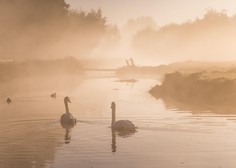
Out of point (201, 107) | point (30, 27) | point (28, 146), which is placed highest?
point (30, 27)

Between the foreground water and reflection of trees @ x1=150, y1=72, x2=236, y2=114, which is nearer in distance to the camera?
the foreground water

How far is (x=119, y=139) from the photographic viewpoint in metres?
25.2

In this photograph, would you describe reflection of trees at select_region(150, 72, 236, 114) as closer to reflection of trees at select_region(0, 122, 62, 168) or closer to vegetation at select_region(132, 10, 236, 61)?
reflection of trees at select_region(0, 122, 62, 168)

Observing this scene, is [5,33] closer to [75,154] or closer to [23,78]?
[23,78]

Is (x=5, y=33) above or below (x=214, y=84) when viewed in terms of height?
above

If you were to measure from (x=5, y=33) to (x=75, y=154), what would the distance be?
77640mm

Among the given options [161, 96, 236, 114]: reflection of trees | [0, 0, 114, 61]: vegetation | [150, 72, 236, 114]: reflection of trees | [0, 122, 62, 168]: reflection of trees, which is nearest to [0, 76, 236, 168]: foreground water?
[0, 122, 62, 168]: reflection of trees

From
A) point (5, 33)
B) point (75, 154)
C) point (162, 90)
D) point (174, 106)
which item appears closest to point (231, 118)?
point (174, 106)

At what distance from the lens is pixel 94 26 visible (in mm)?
149375

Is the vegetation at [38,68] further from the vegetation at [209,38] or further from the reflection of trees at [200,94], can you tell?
the vegetation at [209,38]

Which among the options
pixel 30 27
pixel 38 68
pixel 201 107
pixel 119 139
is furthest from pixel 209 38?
pixel 119 139

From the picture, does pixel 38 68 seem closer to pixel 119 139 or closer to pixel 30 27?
pixel 30 27

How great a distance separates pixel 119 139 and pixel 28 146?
507cm

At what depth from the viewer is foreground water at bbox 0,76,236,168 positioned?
20609 millimetres
